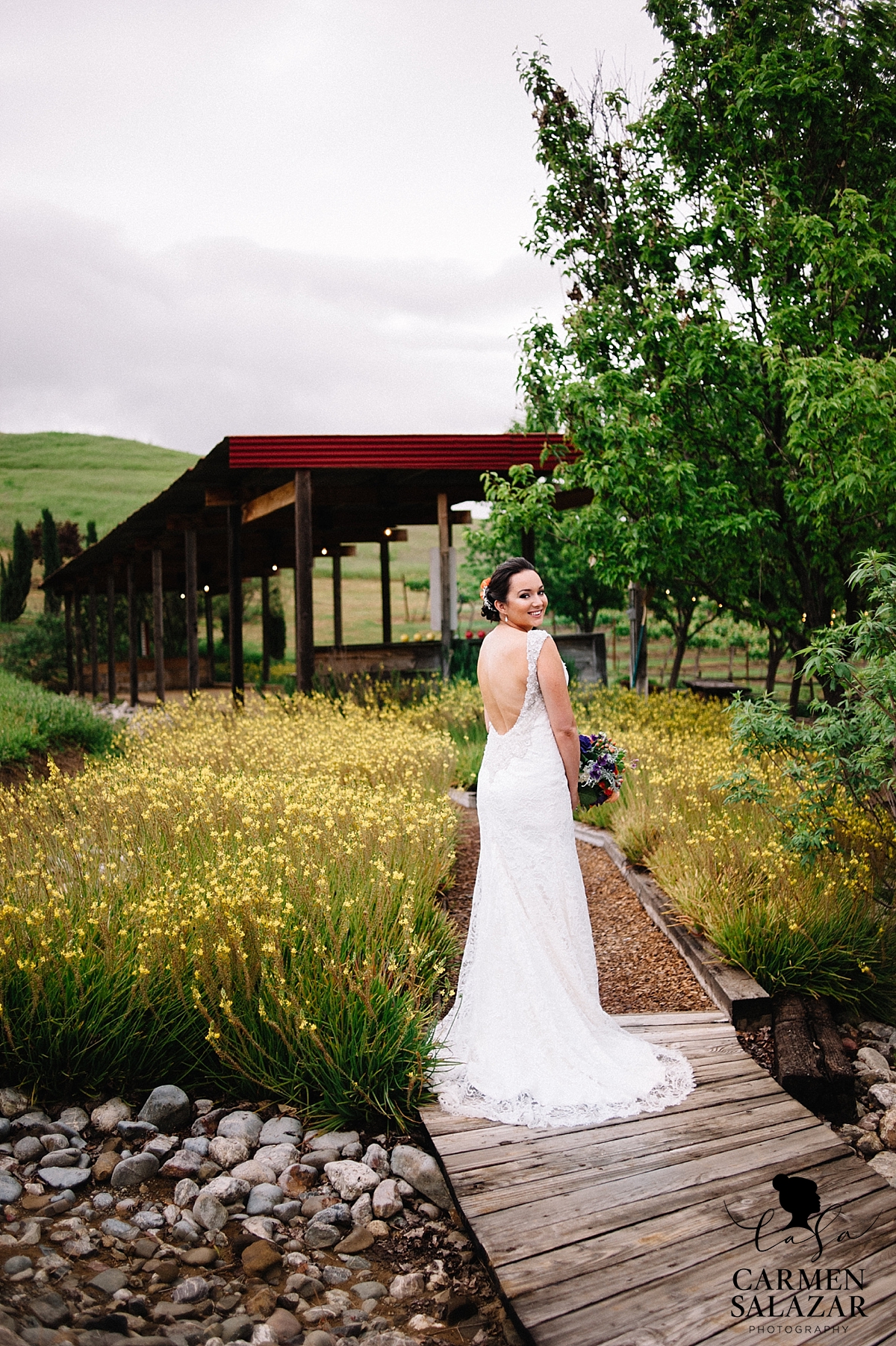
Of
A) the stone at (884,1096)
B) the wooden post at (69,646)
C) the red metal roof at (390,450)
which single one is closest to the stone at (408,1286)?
the stone at (884,1096)

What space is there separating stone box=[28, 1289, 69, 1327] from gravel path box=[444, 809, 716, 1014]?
318cm

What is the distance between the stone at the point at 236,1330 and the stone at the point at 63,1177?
3.33ft

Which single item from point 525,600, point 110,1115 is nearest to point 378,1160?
point 110,1115

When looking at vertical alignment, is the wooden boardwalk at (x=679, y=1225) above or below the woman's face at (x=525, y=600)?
below

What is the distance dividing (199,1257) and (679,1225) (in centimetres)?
163

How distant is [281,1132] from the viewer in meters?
3.77

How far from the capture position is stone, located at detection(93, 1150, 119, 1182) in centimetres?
352

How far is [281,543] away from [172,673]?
6.96m

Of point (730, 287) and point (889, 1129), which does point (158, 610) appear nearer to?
point (730, 287)

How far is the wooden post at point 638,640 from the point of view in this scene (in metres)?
15.2

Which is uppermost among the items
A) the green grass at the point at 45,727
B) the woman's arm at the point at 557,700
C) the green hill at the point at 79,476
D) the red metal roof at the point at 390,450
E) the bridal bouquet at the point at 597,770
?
the green hill at the point at 79,476

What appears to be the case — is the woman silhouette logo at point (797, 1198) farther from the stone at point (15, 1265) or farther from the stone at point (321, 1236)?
the stone at point (15, 1265)

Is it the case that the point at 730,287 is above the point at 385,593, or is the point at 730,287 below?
above

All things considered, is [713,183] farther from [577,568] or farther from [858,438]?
[577,568]
